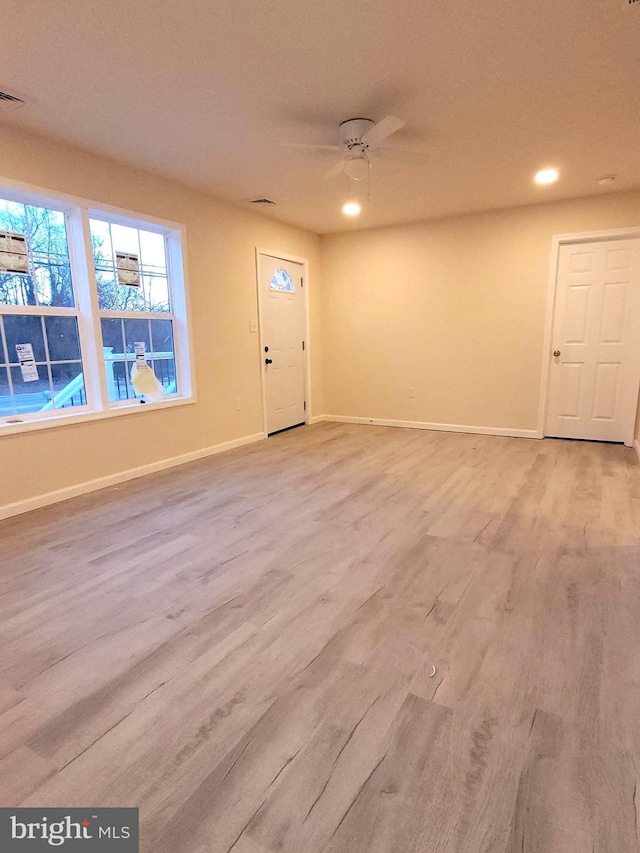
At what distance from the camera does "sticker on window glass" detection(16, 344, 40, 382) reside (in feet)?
10.6

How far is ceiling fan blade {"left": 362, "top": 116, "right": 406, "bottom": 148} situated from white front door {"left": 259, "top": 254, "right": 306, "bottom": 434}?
8.07ft

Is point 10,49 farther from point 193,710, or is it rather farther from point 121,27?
point 193,710

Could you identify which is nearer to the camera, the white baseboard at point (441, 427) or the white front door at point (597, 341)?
the white front door at point (597, 341)

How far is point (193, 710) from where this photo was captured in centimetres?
146

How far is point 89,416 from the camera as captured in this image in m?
3.58

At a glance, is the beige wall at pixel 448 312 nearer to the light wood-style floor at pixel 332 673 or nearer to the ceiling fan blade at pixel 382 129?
the light wood-style floor at pixel 332 673

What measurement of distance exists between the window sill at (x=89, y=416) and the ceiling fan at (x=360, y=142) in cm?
238

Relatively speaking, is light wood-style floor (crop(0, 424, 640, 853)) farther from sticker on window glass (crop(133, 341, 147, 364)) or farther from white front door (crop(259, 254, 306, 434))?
white front door (crop(259, 254, 306, 434))

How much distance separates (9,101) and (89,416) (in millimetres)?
2045

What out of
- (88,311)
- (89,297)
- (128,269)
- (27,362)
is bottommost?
(27,362)

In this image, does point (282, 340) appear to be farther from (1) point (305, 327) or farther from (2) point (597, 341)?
(2) point (597, 341)

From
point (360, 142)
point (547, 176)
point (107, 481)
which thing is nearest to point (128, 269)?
point (107, 481)

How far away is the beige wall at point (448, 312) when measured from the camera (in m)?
5.02

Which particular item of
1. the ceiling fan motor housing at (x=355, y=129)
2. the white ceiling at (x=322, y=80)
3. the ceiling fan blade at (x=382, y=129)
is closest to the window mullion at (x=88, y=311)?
the white ceiling at (x=322, y=80)
